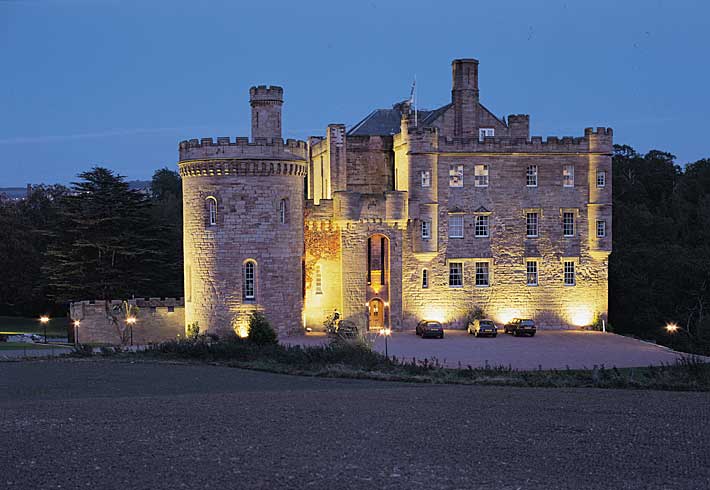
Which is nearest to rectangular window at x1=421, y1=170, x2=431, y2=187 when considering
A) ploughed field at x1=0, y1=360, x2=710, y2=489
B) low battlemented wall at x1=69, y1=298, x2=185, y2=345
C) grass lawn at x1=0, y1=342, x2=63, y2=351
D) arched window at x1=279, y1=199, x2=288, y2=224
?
arched window at x1=279, y1=199, x2=288, y2=224

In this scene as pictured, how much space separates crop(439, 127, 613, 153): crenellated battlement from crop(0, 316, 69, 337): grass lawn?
27.5 metres

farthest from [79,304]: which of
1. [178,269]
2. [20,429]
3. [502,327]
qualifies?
[20,429]

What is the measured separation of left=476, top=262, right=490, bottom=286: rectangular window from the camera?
156 feet

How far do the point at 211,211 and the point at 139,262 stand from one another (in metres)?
16.1

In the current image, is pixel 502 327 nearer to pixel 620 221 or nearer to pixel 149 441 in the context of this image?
pixel 620 221

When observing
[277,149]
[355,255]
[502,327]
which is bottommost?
[502,327]

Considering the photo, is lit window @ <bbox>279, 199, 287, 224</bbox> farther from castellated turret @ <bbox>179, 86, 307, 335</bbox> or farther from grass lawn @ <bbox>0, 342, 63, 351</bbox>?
grass lawn @ <bbox>0, 342, 63, 351</bbox>

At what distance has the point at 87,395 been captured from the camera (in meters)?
24.0

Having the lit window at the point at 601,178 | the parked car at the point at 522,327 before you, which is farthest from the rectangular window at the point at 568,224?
the parked car at the point at 522,327

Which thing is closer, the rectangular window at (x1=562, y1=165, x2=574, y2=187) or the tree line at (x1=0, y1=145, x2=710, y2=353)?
the rectangular window at (x1=562, y1=165, x2=574, y2=187)

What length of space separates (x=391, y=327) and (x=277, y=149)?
33.9 ft

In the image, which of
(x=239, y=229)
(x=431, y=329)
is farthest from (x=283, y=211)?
(x=431, y=329)

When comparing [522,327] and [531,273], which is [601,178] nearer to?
[531,273]

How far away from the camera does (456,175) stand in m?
47.1
